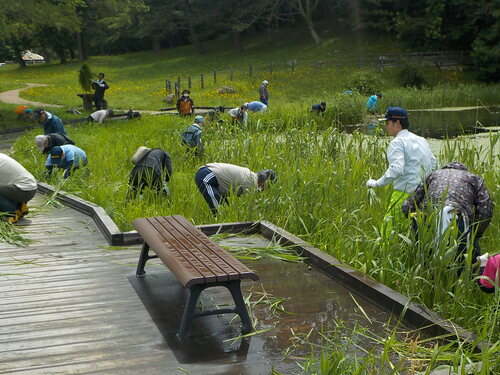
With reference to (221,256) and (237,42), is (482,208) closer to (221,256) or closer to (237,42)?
(221,256)

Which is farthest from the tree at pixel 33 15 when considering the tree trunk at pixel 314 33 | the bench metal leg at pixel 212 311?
the tree trunk at pixel 314 33

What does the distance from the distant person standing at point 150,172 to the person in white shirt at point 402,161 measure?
9.80ft

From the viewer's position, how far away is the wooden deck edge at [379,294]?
164 inches

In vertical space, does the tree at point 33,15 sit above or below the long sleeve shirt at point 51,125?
above

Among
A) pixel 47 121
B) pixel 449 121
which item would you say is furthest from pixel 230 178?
pixel 449 121

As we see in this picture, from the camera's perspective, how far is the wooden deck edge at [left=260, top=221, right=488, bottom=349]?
13.7 ft

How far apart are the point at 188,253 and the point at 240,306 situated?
0.62 m

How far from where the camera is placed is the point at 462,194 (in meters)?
5.09

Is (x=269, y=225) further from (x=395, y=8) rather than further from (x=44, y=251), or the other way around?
(x=395, y=8)

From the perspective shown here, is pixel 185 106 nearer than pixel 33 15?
Yes

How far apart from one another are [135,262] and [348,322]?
2.18 metres

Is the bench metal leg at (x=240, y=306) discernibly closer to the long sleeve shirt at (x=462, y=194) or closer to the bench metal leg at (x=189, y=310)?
the bench metal leg at (x=189, y=310)

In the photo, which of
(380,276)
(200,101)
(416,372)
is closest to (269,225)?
(380,276)

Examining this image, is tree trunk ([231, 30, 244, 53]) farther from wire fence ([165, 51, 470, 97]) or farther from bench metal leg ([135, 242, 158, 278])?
bench metal leg ([135, 242, 158, 278])
